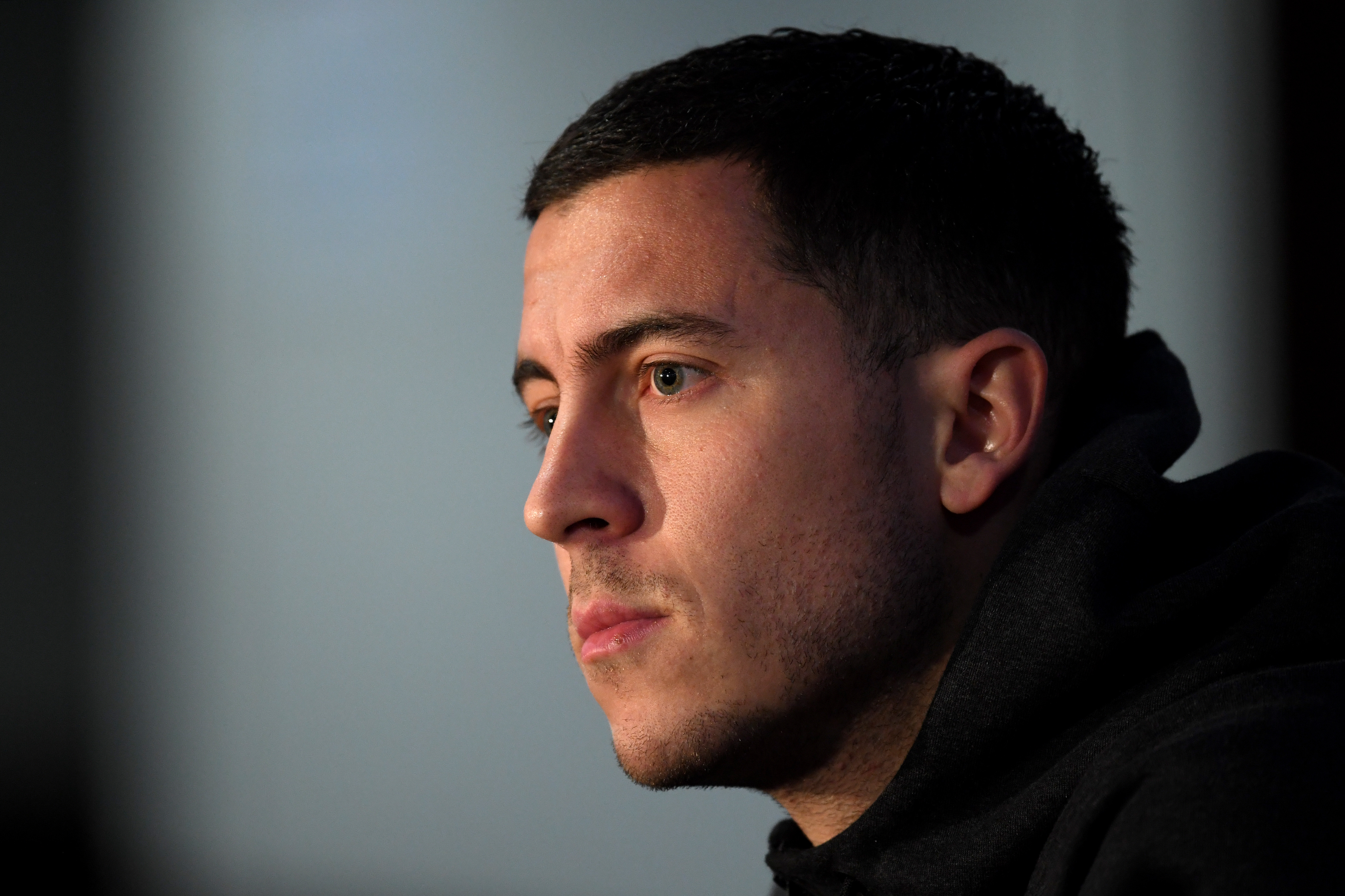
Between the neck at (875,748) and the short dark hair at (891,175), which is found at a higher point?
the short dark hair at (891,175)

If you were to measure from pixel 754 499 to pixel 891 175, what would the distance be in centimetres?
42

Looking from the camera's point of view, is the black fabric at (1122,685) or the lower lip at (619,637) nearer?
the black fabric at (1122,685)

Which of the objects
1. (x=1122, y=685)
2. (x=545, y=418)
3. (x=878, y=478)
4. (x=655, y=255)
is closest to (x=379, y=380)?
(x=545, y=418)

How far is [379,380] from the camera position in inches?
110

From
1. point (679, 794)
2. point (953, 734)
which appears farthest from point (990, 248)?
point (679, 794)

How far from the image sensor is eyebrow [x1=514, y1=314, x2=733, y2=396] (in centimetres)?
114

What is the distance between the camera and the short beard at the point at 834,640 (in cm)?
111

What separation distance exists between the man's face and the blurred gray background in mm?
1407

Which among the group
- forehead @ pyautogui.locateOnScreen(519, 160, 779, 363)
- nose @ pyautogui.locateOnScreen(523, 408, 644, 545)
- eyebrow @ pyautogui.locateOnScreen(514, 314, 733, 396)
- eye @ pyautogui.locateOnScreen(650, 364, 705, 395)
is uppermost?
forehead @ pyautogui.locateOnScreen(519, 160, 779, 363)

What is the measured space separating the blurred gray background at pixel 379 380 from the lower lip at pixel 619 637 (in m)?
1.43

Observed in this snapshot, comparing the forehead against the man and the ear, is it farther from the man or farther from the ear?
the ear

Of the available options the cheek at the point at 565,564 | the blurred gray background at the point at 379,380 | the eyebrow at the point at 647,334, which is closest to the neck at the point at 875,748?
the cheek at the point at 565,564

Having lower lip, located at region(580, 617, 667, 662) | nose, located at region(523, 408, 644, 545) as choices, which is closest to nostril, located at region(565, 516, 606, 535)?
nose, located at region(523, 408, 644, 545)

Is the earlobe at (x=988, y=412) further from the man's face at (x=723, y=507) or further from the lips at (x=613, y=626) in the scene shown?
the lips at (x=613, y=626)
